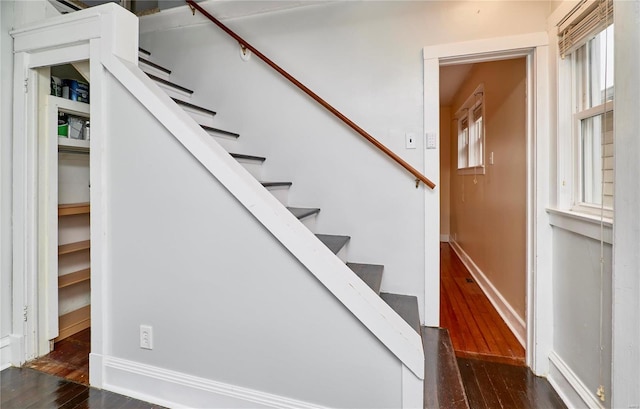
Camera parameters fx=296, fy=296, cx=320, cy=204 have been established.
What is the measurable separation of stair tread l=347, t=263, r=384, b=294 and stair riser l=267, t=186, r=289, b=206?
67 cm

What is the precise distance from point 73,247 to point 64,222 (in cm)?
21

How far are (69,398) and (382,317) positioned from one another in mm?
1638

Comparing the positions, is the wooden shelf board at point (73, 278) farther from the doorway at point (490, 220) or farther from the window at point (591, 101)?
the window at point (591, 101)

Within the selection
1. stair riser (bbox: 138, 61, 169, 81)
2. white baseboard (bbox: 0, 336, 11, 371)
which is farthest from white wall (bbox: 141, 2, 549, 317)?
white baseboard (bbox: 0, 336, 11, 371)

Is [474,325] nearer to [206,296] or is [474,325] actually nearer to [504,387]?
[504,387]

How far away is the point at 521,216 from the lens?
216cm

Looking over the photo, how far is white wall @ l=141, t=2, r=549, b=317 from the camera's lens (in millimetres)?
2021

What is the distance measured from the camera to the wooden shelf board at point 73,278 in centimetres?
204

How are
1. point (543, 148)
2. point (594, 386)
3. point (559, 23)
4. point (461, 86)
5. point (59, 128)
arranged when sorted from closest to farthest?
point (594, 386)
point (559, 23)
point (543, 148)
point (59, 128)
point (461, 86)

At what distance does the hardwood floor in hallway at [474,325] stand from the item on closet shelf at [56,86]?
10.6ft

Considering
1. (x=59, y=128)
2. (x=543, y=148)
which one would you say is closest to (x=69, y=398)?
(x=59, y=128)

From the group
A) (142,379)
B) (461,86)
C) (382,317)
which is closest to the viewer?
(382,317)

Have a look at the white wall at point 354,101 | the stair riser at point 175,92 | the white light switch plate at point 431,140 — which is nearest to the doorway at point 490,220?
the white wall at point 354,101

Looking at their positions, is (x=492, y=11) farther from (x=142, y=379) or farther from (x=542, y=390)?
(x=142, y=379)
